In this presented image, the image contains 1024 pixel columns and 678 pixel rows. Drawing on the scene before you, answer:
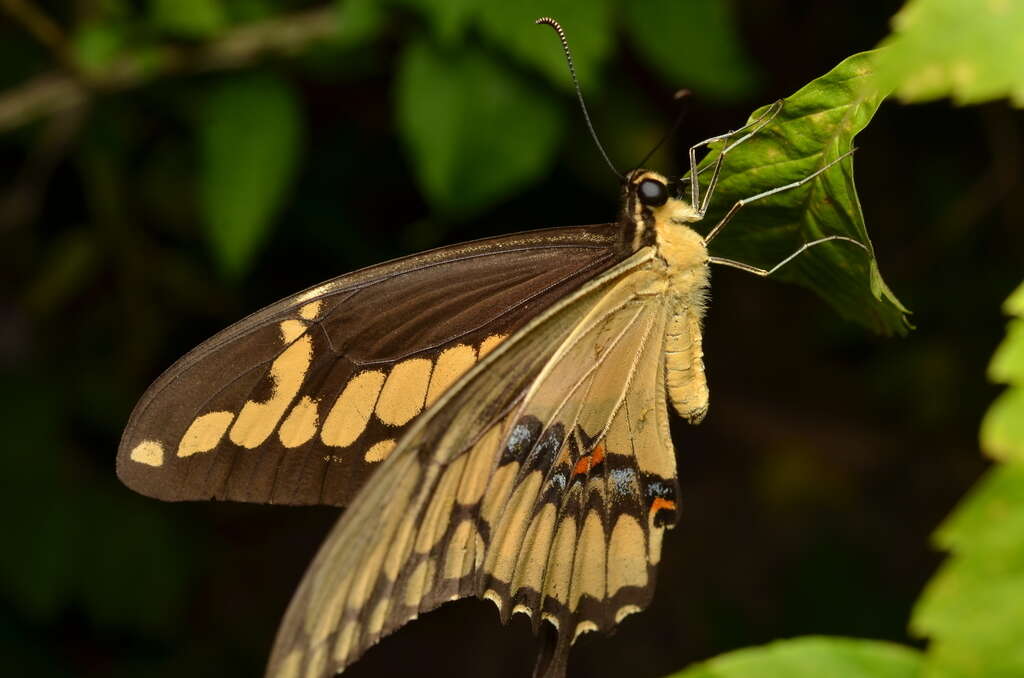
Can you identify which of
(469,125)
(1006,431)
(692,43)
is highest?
(692,43)

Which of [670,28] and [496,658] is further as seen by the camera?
[496,658]

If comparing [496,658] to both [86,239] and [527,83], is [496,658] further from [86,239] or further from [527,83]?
[527,83]

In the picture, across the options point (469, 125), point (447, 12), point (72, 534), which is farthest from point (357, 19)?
point (72, 534)

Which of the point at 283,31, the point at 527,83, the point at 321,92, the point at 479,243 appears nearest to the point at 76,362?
the point at 321,92

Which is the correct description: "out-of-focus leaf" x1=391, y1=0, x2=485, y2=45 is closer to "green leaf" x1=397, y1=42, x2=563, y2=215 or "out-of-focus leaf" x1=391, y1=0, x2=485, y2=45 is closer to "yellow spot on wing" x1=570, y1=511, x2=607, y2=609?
"green leaf" x1=397, y1=42, x2=563, y2=215

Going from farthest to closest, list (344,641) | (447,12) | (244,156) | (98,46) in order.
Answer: (244,156)
(98,46)
(447,12)
(344,641)

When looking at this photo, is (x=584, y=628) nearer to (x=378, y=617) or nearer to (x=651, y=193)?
(x=378, y=617)

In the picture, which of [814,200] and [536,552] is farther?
[536,552]

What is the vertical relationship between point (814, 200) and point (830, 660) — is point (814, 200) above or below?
above
